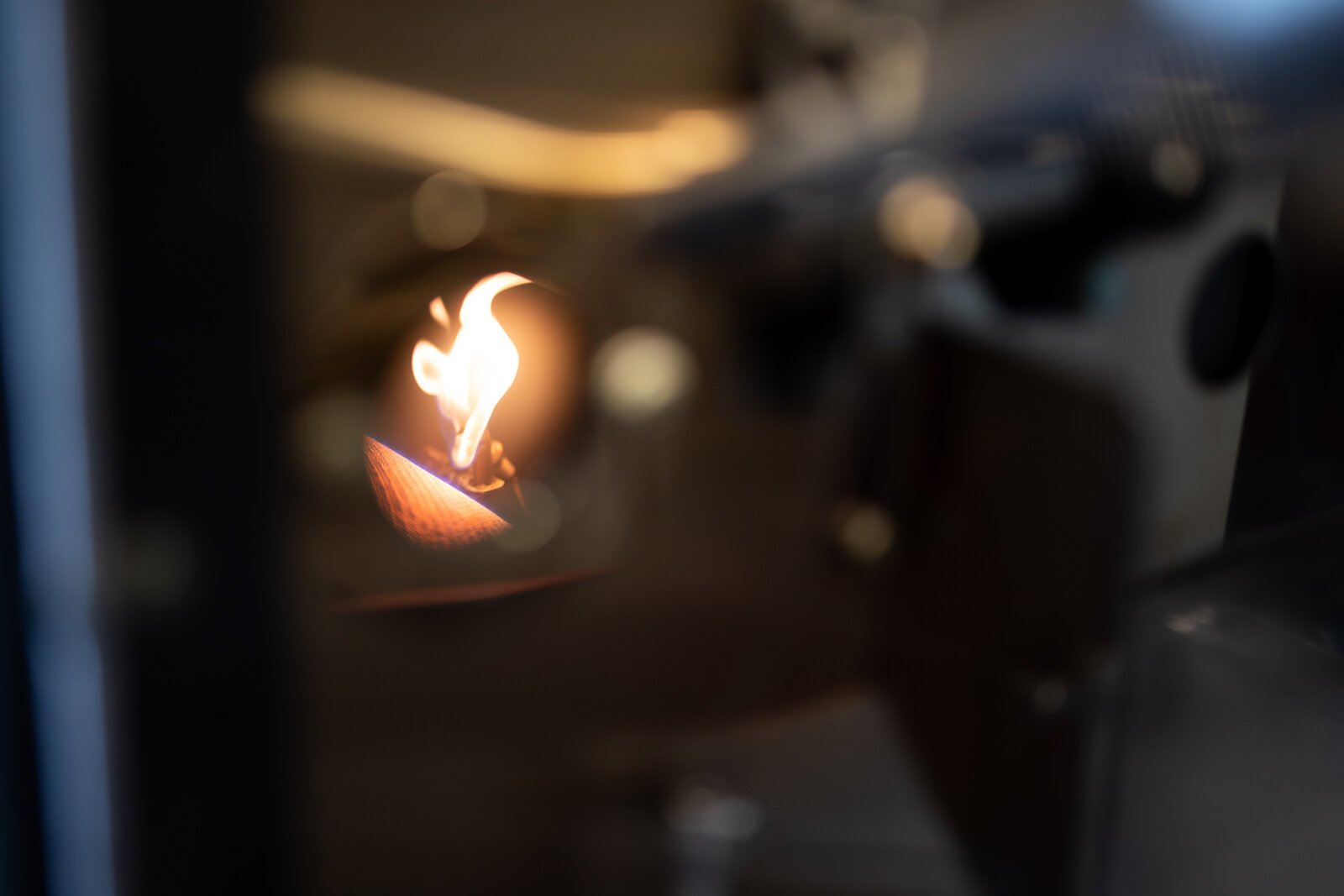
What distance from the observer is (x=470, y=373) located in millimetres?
147

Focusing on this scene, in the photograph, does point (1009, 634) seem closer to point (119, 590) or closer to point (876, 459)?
point (876, 459)

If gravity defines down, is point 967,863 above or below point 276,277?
below

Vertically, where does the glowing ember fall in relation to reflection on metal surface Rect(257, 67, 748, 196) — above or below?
below

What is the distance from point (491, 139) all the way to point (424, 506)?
6 cm

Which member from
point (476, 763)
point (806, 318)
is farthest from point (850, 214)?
point (476, 763)

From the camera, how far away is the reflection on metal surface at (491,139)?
17cm

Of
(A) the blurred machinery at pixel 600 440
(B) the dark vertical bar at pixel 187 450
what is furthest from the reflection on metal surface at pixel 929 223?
(B) the dark vertical bar at pixel 187 450

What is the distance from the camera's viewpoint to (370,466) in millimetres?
172

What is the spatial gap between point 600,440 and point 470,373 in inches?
1.4

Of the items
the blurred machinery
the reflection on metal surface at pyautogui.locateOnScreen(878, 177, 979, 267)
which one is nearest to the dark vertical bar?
the blurred machinery

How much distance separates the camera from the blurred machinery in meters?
0.15

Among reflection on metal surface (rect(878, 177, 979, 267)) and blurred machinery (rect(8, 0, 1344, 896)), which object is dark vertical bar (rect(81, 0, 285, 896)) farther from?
reflection on metal surface (rect(878, 177, 979, 267))

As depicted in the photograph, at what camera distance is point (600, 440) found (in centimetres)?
18

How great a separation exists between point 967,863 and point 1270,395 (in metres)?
0.11
